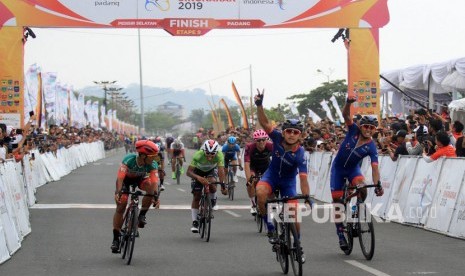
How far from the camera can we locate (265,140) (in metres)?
16.2

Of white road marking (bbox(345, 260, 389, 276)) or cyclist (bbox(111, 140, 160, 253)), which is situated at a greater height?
cyclist (bbox(111, 140, 160, 253))

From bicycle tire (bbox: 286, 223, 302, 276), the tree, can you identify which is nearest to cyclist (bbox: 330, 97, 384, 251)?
bicycle tire (bbox: 286, 223, 302, 276)

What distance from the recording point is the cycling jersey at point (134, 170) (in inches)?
500

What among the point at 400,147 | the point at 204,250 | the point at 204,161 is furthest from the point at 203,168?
the point at 400,147

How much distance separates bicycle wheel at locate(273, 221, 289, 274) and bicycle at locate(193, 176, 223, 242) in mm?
3556

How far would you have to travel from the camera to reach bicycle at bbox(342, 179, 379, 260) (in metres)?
12.1

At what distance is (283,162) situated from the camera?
11.5 meters

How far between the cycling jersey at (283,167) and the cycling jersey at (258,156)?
4.57 m

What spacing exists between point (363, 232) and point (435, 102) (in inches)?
731

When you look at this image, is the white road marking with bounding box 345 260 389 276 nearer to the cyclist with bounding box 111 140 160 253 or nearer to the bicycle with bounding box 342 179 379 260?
the bicycle with bounding box 342 179 379 260

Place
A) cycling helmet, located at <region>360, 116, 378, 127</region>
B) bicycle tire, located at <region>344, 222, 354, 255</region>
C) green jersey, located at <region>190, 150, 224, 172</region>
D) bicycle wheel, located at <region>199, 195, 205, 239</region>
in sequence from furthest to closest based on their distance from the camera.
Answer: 1. green jersey, located at <region>190, 150, 224, 172</region>
2. bicycle wheel, located at <region>199, 195, 205, 239</region>
3. cycling helmet, located at <region>360, 116, 378, 127</region>
4. bicycle tire, located at <region>344, 222, 354, 255</region>

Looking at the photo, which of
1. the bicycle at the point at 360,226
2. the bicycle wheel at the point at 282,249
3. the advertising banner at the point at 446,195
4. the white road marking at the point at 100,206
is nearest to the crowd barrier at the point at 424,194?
the advertising banner at the point at 446,195

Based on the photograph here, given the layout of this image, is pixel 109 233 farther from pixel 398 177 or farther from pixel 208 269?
pixel 398 177

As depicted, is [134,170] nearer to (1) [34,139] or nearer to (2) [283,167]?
(2) [283,167]
